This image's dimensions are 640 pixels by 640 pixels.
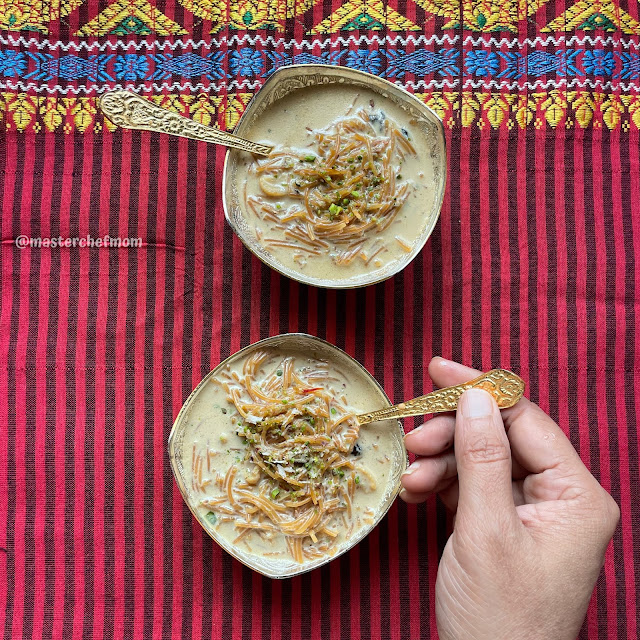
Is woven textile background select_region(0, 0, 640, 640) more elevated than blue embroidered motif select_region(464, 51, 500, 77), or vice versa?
blue embroidered motif select_region(464, 51, 500, 77)

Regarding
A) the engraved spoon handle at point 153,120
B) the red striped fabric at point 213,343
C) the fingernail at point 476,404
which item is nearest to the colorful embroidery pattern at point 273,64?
the red striped fabric at point 213,343

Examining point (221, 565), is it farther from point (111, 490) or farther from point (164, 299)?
point (164, 299)

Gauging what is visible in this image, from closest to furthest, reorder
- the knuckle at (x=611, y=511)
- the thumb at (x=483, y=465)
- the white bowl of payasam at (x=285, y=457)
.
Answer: the thumb at (x=483, y=465)
the knuckle at (x=611, y=511)
the white bowl of payasam at (x=285, y=457)

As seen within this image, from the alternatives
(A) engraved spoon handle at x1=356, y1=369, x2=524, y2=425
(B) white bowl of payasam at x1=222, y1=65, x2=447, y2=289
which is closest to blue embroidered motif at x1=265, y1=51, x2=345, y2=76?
(B) white bowl of payasam at x1=222, y1=65, x2=447, y2=289

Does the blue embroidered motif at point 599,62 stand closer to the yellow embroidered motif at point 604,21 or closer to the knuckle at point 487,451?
the yellow embroidered motif at point 604,21

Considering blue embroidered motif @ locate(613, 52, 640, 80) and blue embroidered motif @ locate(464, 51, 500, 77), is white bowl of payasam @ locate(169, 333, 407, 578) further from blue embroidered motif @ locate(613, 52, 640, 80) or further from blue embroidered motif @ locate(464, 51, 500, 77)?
blue embroidered motif @ locate(613, 52, 640, 80)
